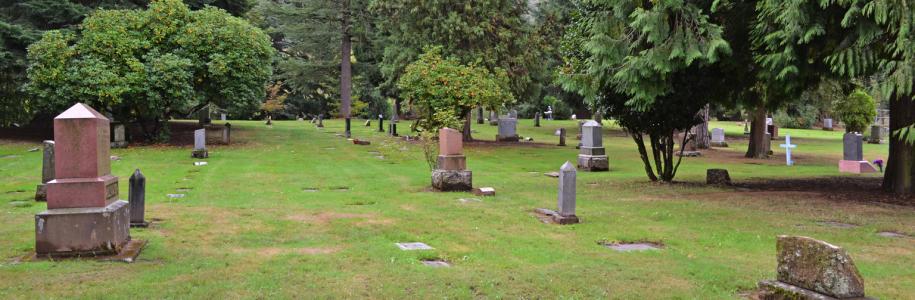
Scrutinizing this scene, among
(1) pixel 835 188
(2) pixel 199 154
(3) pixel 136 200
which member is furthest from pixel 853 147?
(2) pixel 199 154

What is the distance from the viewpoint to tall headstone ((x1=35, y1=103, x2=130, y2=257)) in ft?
25.8

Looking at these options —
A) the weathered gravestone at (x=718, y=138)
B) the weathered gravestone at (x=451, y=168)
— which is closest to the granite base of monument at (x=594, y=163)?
the weathered gravestone at (x=451, y=168)

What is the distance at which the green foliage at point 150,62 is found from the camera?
24078mm

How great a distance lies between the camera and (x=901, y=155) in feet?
49.3

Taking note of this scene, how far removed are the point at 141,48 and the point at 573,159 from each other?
1703 centimetres

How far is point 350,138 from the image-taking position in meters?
32.0

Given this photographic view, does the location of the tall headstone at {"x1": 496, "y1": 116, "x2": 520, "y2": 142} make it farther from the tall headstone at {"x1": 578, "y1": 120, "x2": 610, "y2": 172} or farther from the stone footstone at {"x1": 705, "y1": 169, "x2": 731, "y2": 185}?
the stone footstone at {"x1": 705, "y1": 169, "x2": 731, "y2": 185}

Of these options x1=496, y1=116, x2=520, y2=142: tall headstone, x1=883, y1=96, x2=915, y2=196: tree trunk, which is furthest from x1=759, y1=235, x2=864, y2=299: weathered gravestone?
x1=496, y1=116, x2=520, y2=142: tall headstone

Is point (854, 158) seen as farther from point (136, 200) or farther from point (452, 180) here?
point (136, 200)

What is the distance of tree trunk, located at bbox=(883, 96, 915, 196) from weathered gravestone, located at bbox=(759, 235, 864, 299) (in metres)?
10.7

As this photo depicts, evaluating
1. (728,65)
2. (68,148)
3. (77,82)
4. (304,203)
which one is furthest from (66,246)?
(77,82)

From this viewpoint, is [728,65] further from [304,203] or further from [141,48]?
[141,48]

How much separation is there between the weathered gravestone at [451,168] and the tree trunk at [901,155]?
9408 millimetres

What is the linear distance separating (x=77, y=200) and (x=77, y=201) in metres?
0.01
